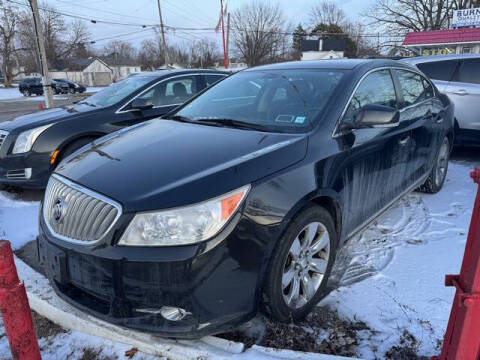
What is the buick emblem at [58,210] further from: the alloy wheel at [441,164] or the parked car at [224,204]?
the alloy wheel at [441,164]

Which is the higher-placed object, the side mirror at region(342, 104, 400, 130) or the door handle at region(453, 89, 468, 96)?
the door handle at region(453, 89, 468, 96)

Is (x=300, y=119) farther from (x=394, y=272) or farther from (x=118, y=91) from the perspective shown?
(x=118, y=91)

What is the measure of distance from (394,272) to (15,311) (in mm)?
2626

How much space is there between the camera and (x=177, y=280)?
5.93ft

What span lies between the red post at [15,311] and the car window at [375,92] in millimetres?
2330

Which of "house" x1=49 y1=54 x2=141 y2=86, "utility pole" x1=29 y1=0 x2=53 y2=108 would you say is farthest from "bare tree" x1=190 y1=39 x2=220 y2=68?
"utility pole" x1=29 y1=0 x2=53 y2=108

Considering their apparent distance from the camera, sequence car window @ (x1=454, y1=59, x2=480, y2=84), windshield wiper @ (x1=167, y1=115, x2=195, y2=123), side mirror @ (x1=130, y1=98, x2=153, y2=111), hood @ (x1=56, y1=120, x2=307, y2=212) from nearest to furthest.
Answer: hood @ (x1=56, y1=120, x2=307, y2=212), windshield wiper @ (x1=167, y1=115, x2=195, y2=123), side mirror @ (x1=130, y1=98, x2=153, y2=111), car window @ (x1=454, y1=59, x2=480, y2=84)

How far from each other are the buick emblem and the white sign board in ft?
97.2

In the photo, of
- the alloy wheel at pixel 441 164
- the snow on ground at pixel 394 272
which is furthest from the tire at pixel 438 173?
the snow on ground at pixel 394 272

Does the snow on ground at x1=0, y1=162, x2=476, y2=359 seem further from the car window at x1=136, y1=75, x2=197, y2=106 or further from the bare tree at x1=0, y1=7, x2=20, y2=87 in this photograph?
the bare tree at x1=0, y1=7, x2=20, y2=87

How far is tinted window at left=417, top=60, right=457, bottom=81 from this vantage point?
6652 millimetres

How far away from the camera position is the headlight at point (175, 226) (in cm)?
183

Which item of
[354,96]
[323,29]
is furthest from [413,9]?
[354,96]

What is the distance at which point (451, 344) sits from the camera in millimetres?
1566
